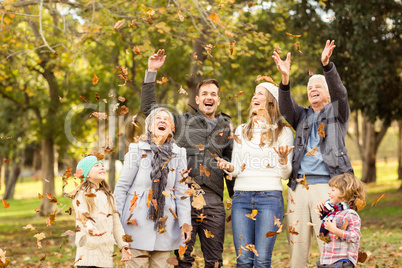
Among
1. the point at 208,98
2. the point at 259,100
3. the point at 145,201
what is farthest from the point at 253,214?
the point at 208,98

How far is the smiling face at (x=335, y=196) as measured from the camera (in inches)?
164

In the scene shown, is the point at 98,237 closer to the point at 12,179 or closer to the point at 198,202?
the point at 198,202

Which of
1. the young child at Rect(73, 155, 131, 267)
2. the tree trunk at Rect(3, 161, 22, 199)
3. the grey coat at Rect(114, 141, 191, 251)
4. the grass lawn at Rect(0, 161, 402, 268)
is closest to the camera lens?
the young child at Rect(73, 155, 131, 267)

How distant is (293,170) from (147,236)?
1.45 m

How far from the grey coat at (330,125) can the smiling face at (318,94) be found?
0.31 ft

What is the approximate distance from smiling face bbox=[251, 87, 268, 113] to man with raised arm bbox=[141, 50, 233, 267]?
0.38 meters

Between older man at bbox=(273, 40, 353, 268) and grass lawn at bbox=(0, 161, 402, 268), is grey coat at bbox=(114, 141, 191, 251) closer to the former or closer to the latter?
grass lawn at bbox=(0, 161, 402, 268)

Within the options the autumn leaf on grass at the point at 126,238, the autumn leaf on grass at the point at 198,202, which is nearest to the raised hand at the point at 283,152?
the autumn leaf on grass at the point at 198,202

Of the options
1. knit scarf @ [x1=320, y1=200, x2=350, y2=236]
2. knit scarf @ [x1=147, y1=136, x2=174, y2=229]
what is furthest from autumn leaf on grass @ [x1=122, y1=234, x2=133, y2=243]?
knit scarf @ [x1=320, y1=200, x2=350, y2=236]

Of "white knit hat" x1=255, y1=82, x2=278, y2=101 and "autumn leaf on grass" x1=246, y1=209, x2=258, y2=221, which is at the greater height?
"white knit hat" x1=255, y1=82, x2=278, y2=101

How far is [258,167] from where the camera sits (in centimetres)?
457

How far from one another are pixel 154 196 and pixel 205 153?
2.16 feet

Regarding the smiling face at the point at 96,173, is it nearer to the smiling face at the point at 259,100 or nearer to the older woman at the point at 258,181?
the older woman at the point at 258,181

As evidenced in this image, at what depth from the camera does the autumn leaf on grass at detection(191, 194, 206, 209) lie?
4534 mm
